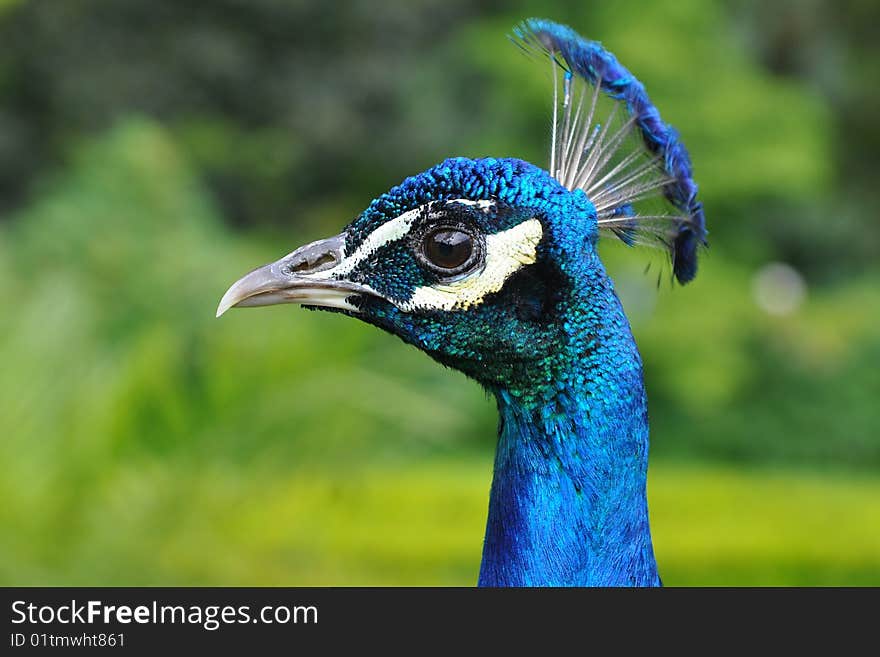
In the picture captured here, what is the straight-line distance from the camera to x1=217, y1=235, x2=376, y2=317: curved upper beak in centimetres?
142

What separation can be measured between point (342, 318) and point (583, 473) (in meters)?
2.47

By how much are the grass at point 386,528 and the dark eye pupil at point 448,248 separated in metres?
1.90

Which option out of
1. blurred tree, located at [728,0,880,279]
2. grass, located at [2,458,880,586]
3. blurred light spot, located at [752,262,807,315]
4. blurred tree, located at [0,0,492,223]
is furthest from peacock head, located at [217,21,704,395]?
blurred tree, located at [728,0,880,279]

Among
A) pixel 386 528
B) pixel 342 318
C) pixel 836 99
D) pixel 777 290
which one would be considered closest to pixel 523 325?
pixel 342 318

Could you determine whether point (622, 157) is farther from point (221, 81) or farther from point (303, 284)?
point (221, 81)

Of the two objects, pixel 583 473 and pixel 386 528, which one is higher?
pixel 386 528

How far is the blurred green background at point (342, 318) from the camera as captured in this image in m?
3.30

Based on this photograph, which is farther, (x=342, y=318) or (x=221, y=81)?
(x=221, y=81)

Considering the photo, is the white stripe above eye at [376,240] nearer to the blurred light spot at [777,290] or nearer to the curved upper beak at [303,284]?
the curved upper beak at [303,284]

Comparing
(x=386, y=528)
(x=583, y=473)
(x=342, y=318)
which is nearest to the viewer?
(x=583, y=473)

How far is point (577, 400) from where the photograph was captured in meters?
1.38

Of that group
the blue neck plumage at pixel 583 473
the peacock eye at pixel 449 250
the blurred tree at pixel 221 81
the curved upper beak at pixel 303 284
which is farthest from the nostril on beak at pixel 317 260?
the blurred tree at pixel 221 81

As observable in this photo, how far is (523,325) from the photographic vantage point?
1398 mm

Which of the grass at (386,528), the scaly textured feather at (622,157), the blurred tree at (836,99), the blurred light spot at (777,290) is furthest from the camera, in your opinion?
the blurred tree at (836,99)
